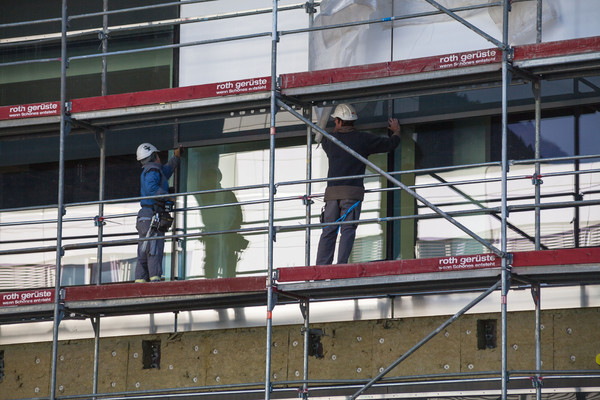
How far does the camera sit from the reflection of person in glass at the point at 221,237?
52.5ft

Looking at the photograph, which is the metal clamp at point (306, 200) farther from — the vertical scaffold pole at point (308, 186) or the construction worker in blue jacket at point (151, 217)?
the construction worker in blue jacket at point (151, 217)

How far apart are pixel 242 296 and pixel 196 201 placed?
245 centimetres

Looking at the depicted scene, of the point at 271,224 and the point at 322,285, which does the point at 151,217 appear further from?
the point at 322,285

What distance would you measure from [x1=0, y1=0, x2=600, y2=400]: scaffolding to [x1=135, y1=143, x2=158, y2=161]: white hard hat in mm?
390

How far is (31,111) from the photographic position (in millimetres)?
15508

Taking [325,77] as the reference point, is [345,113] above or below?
below

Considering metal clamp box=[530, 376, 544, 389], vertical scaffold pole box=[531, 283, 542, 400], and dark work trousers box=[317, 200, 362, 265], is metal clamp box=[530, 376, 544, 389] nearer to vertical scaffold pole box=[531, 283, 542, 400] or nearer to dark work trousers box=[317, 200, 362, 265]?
vertical scaffold pole box=[531, 283, 542, 400]

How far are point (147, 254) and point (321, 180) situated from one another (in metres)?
2.65

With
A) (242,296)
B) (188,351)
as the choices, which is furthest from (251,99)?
(188,351)

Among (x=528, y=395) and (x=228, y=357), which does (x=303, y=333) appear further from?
(x=528, y=395)

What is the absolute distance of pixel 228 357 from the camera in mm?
15289

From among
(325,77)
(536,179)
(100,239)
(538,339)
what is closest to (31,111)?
(100,239)

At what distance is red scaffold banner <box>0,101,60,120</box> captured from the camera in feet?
50.6

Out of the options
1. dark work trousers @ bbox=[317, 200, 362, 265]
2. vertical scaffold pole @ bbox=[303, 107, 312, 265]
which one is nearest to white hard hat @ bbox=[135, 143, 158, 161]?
vertical scaffold pole @ bbox=[303, 107, 312, 265]
